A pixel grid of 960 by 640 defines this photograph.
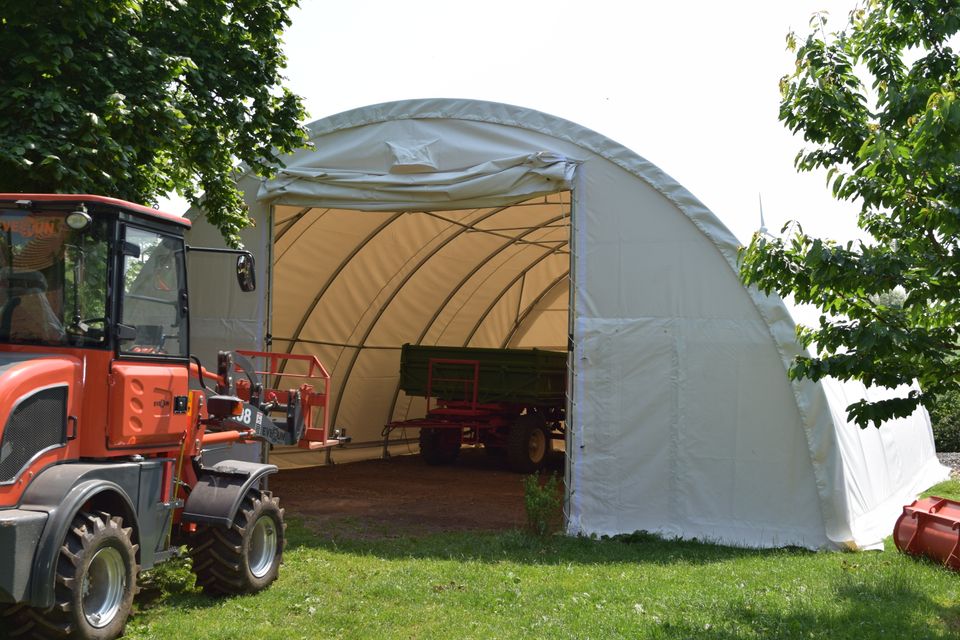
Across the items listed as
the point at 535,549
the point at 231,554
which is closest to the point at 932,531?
the point at 535,549

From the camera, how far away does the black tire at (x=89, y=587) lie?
507 centimetres

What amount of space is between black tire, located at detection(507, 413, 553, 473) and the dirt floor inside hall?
275 millimetres

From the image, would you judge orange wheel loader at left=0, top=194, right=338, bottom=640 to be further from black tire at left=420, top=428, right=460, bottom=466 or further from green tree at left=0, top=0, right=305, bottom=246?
black tire at left=420, top=428, right=460, bottom=466

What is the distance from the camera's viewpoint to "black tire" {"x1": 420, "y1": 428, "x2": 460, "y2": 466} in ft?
55.2

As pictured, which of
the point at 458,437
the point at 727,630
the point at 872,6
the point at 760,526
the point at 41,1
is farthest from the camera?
the point at 458,437

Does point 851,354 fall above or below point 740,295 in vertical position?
below

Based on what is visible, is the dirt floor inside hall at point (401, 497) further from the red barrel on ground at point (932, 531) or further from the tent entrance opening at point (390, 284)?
the red barrel on ground at point (932, 531)

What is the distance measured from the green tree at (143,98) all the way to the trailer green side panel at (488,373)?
635 cm

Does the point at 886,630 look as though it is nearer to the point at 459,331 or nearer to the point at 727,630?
the point at 727,630

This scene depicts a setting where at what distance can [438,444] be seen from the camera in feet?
55.4

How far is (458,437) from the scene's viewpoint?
55.6 feet

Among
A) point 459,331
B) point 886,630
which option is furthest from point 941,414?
point 886,630

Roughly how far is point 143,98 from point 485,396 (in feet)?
30.6

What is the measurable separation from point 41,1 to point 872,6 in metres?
6.76
